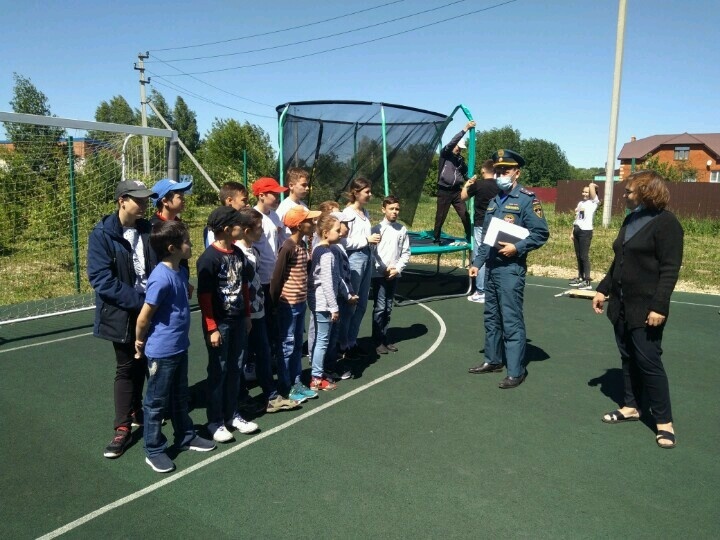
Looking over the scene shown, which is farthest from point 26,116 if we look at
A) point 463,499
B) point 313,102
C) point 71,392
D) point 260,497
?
point 463,499

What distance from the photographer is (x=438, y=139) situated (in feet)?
34.8

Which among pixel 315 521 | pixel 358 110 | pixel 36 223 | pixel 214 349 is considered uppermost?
pixel 358 110

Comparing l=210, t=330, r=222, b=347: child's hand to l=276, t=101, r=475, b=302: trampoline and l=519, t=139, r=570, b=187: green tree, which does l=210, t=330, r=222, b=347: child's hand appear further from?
l=519, t=139, r=570, b=187: green tree

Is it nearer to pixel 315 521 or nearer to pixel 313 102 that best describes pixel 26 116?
pixel 313 102

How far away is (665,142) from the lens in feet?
223

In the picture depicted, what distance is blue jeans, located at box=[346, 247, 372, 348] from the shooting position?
5.90 m

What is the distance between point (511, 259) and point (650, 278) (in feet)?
4.20

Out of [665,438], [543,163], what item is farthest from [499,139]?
[665,438]

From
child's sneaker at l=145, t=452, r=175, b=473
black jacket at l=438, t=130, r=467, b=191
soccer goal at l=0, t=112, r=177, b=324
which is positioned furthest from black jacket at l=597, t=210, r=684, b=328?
soccer goal at l=0, t=112, r=177, b=324

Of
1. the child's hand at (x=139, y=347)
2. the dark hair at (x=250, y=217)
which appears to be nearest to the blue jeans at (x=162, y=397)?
the child's hand at (x=139, y=347)

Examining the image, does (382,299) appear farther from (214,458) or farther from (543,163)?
(543,163)

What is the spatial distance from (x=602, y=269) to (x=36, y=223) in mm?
11880

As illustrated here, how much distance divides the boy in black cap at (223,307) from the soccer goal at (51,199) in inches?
236

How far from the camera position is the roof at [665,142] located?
219 feet
